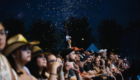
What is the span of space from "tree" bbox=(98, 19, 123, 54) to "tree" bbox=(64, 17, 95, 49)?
2271mm

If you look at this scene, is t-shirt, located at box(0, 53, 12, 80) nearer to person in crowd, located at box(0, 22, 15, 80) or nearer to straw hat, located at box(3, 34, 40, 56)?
person in crowd, located at box(0, 22, 15, 80)

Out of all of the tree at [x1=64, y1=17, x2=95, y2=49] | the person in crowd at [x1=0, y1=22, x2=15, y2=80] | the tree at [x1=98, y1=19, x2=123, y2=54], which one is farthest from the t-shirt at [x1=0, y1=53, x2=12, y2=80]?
the tree at [x1=98, y1=19, x2=123, y2=54]

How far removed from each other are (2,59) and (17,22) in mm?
24148

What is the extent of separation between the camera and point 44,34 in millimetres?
28438

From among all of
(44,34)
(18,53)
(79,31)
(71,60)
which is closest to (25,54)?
(18,53)

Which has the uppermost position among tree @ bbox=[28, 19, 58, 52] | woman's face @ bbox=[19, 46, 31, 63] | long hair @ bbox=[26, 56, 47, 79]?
tree @ bbox=[28, 19, 58, 52]

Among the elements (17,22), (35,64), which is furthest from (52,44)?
(35,64)

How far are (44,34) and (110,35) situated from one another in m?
14.3

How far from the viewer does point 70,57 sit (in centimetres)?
415

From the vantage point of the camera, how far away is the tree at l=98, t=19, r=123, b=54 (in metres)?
33.4

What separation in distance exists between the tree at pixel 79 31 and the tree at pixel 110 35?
2.27m

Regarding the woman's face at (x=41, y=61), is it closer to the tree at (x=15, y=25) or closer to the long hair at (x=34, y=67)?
the long hair at (x=34, y=67)

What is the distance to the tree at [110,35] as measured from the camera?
109 feet

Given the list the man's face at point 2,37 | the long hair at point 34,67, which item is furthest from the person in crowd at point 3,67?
the long hair at point 34,67
